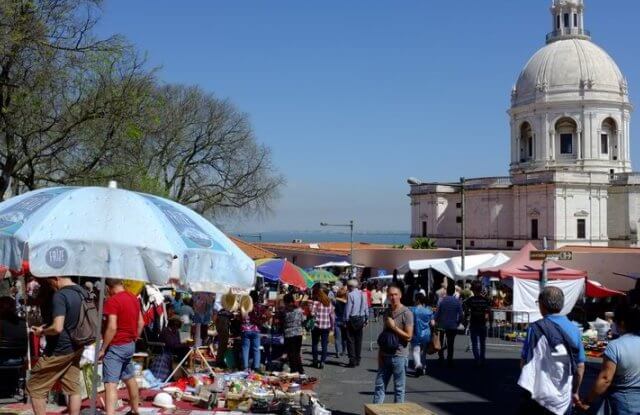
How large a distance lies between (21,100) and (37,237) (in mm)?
11638

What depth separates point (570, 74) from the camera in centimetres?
6538

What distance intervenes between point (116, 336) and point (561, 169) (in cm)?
6026

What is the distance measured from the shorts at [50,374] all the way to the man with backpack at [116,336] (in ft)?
1.47

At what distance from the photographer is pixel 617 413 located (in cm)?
622

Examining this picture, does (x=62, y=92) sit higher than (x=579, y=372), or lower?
higher

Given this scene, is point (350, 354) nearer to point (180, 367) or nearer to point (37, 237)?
point (180, 367)

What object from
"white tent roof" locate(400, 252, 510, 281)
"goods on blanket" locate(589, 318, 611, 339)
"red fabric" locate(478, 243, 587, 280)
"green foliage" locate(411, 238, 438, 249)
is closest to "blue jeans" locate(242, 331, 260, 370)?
"red fabric" locate(478, 243, 587, 280)

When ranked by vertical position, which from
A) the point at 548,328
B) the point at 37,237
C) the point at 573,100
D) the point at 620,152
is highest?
the point at 573,100

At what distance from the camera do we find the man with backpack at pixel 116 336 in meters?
8.09

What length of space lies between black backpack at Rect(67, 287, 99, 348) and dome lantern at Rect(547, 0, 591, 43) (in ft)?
227

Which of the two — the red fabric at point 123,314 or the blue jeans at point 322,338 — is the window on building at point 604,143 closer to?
the blue jeans at point 322,338

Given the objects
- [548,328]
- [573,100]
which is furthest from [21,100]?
[573,100]

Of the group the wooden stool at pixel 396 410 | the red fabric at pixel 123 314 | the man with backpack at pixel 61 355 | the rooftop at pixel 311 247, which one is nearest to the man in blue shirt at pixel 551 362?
the wooden stool at pixel 396 410

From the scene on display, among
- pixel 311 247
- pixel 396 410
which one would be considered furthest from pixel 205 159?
pixel 396 410
